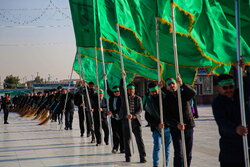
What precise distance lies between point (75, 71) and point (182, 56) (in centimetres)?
1121

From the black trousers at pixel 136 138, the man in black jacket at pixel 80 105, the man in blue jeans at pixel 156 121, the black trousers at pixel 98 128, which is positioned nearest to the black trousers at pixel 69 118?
the man in black jacket at pixel 80 105

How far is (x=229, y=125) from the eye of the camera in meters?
4.69

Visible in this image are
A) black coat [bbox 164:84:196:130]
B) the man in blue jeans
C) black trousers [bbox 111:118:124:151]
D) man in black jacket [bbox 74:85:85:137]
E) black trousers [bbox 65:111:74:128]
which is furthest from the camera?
black trousers [bbox 65:111:74:128]

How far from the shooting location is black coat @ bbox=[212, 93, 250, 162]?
185 inches

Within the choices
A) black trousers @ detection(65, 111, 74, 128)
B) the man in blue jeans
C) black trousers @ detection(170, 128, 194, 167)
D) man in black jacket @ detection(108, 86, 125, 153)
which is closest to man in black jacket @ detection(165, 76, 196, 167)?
black trousers @ detection(170, 128, 194, 167)

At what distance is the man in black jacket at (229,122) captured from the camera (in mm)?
4703

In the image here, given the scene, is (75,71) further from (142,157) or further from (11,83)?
(11,83)

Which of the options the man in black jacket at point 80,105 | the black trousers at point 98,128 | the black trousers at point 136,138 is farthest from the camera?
the man in black jacket at point 80,105

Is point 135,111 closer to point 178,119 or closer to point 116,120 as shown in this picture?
point 116,120

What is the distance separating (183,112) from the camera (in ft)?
22.6

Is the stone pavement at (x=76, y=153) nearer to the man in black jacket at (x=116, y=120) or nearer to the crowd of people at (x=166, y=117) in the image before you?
the man in black jacket at (x=116, y=120)

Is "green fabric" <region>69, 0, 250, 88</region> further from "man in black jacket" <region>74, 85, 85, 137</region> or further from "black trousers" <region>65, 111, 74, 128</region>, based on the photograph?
"black trousers" <region>65, 111, 74, 128</region>

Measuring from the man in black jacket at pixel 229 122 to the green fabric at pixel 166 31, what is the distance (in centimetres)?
88

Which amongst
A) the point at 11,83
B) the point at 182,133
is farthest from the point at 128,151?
the point at 11,83
